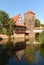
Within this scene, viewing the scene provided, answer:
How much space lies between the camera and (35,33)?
232ft

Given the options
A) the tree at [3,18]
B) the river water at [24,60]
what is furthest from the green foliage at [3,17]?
the river water at [24,60]

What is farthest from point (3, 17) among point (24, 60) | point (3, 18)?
point (24, 60)

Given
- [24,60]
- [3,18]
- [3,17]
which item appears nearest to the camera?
[24,60]

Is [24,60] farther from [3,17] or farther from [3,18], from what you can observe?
[3,18]

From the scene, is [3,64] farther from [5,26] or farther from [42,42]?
[5,26]

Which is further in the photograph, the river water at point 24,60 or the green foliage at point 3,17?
the green foliage at point 3,17

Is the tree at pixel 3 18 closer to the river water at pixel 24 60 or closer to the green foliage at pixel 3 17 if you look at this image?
the green foliage at pixel 3 17

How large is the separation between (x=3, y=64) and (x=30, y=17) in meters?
60.9

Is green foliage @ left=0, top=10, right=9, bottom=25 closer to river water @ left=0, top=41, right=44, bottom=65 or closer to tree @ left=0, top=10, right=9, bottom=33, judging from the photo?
tree @ left=0, top=10, right=9, bottom=33

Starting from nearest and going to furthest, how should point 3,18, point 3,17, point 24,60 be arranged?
point 24,60 < point 3,17 < point 3,18

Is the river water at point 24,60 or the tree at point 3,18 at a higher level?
the tree at point 3,18

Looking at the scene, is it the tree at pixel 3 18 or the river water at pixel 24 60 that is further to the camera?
the tree at pixel 3 18

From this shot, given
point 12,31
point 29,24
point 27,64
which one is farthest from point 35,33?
point 27,64

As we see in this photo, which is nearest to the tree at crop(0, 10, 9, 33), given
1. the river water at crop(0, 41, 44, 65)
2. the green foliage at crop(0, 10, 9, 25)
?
the green foliage at crop(0, 10, 9, 25)
